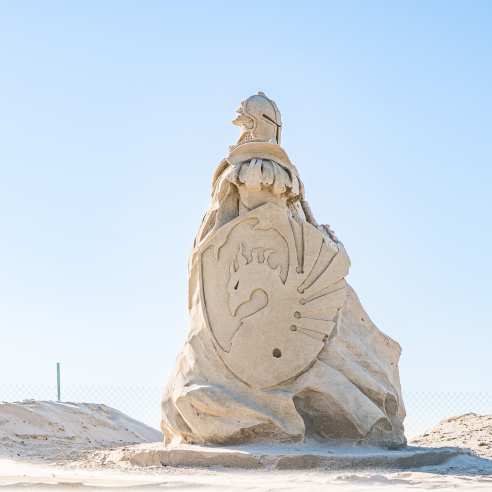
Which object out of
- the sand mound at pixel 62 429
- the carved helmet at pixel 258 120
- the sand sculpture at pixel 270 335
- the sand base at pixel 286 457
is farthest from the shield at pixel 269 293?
the sand mound at pixel 62 429

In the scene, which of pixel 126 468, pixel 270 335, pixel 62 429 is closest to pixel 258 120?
pixel 270 335

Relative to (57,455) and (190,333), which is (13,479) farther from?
(57,455)

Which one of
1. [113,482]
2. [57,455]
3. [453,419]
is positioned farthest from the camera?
[453,419]

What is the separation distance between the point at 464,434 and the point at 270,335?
3.90 meters

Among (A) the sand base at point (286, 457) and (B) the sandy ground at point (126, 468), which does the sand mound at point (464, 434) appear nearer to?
(B) the sandy ground at point (126, 468)

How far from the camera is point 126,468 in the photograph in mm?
7164

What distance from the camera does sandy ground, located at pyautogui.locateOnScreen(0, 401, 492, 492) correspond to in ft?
19.1

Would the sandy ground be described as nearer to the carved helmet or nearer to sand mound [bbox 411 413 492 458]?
sand mound [bbox 411 413 492 458]

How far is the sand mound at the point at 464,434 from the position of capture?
9659 millimetres

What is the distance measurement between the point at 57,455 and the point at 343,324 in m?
3.08

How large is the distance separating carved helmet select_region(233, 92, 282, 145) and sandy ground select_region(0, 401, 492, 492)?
9.98ft

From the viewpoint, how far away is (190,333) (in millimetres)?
7961

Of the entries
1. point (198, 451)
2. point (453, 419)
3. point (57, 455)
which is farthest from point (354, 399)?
point (453, 419)

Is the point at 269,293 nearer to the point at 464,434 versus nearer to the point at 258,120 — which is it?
the point at 258,120
